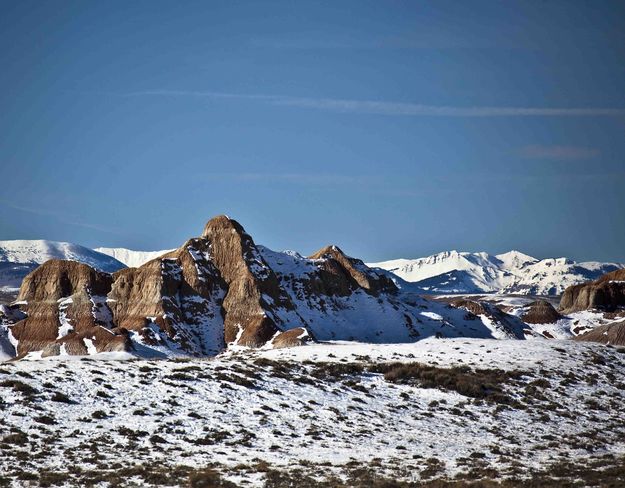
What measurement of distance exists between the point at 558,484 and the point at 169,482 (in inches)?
651

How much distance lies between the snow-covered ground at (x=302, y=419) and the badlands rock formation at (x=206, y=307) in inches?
2662

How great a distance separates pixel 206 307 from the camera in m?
152

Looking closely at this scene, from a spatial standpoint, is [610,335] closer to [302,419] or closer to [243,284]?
[243,284]

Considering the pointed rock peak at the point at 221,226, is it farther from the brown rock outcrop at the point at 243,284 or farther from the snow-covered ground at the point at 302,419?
the snow-covered ground at the point at 302,419

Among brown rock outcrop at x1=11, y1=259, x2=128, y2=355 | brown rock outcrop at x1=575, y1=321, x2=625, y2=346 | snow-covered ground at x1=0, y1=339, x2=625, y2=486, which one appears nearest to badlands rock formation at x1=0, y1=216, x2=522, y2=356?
brown rock outcrop at x1=11, y1=259, x2=128, y2=355

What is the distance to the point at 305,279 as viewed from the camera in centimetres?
16988

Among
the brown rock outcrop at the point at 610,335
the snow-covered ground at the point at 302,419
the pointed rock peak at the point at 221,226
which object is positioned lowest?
the snow-covered ground at the point at 302,419

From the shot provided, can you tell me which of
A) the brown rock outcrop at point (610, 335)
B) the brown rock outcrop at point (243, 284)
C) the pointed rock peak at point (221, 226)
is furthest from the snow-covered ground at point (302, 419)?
the pointed rock peak at point (221, 226)

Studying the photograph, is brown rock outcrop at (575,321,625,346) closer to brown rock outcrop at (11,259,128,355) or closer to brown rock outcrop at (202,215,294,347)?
brown rock outcrop at (202,215,294,347)

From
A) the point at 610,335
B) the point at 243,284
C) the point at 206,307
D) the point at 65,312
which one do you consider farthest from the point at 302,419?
the point at 610,335

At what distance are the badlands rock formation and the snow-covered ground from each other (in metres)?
67.6

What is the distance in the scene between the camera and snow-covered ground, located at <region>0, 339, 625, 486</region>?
4016 cm

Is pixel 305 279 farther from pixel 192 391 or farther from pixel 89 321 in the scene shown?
Answer: pixel 192 391

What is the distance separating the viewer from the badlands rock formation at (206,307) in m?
138
